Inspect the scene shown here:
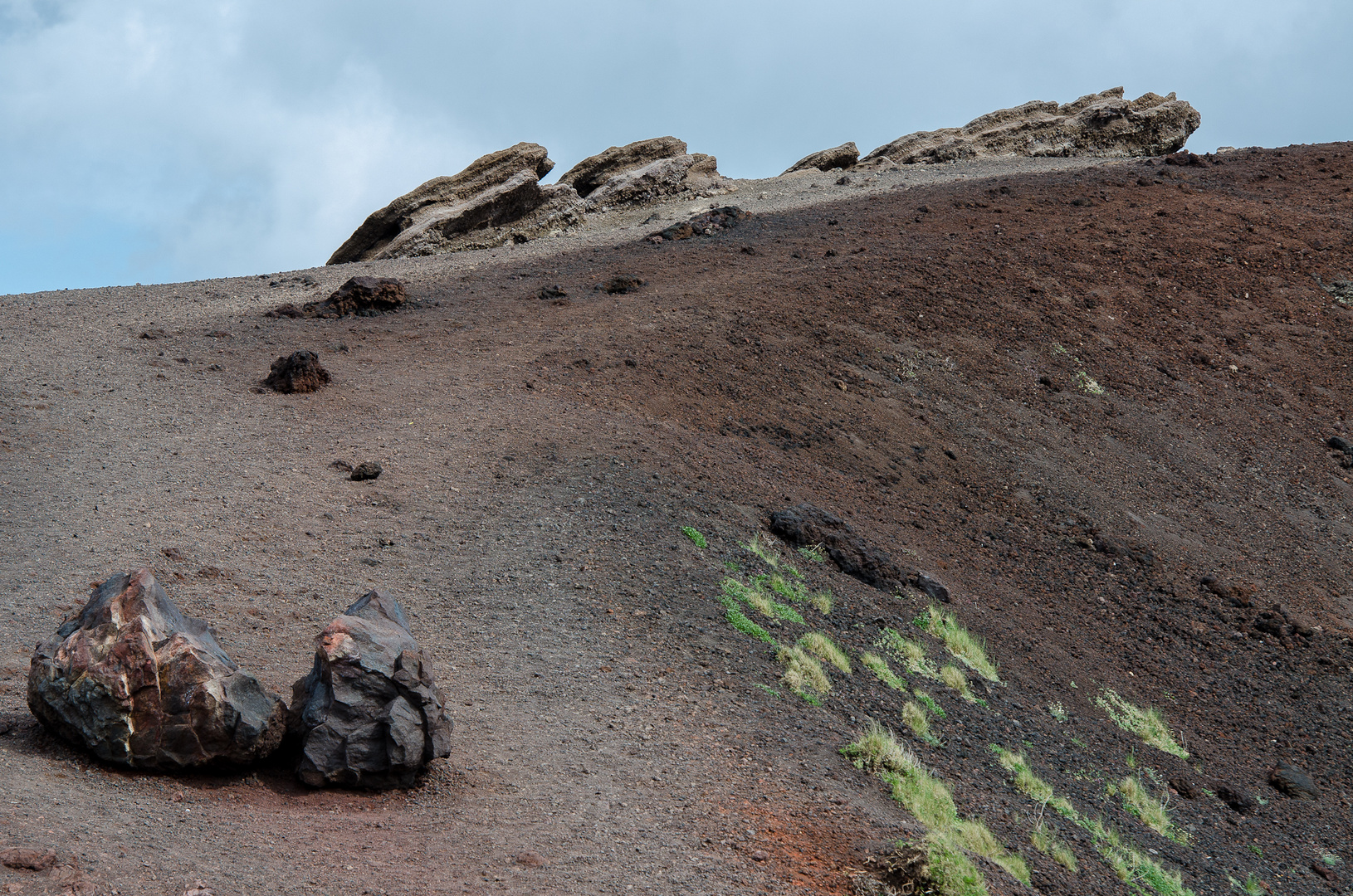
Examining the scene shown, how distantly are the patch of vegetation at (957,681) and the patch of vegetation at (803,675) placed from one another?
156 cm

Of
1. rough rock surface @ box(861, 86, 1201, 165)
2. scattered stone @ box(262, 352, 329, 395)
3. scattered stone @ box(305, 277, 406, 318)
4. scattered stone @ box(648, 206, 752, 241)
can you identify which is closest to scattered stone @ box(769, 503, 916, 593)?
scattered stone @ box(262, 352, 329, 395)

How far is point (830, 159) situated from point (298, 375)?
2139 cm

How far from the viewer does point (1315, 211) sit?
2269 centimetres

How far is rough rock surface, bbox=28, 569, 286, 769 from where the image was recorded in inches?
222

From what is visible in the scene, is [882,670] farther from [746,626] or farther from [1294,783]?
[1294,783]

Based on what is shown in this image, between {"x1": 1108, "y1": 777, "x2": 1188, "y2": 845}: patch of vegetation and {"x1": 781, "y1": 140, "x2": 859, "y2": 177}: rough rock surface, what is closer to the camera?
{"x1": 1108, "y1": 777, "x2": 1188, "y2": 845}: patch of vegetation

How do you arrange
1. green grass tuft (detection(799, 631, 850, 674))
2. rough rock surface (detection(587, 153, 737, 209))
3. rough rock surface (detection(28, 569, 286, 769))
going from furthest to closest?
1. rough rock surface (detection(587, 153, 737, 209))
2. green grass tuft (detection(799, 631, 850, 674))
3. rough rock surface (detection(28, 569, 286, 769))

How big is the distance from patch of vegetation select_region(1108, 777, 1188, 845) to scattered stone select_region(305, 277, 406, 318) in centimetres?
1376

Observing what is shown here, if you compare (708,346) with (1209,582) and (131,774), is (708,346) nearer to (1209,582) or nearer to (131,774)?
(1209,582)

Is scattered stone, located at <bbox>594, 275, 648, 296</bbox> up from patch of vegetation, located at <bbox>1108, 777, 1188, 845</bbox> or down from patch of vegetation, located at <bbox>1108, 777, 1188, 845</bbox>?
up

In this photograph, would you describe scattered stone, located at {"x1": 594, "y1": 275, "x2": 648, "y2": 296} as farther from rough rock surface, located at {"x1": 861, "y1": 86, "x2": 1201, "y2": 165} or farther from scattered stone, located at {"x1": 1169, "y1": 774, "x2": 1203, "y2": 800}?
rough rock surface, located at {"x1": 861, "y1": 86, "x2": 1201, "y2": 165}

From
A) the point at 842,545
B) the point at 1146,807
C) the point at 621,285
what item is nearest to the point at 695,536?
the point at 842,545

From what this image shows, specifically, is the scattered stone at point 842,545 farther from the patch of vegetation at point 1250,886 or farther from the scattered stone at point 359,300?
the scattered stone at point 359,300

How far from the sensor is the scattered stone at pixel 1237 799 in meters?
9.32
